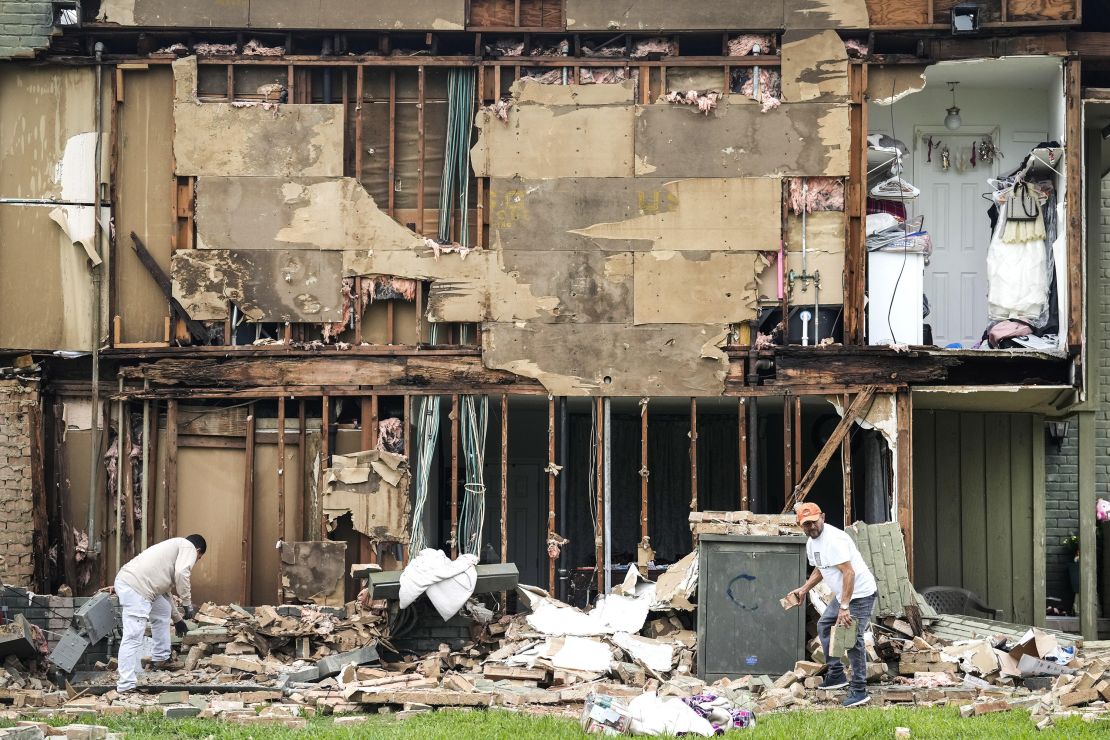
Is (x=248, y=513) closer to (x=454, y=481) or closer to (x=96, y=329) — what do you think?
(x=454, y=481)

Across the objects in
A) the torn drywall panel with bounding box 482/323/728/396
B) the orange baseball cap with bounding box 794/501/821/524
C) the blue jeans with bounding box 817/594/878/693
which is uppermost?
the torn drywall panel with bounding box 482/323/728/396

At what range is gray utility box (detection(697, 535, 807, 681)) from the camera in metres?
12.5

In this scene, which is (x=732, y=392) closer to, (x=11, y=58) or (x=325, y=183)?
(x=325, y=183)

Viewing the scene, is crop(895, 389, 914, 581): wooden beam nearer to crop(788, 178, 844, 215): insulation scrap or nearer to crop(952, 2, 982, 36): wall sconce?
crop(788, 178, 844, 215): insulation scrap

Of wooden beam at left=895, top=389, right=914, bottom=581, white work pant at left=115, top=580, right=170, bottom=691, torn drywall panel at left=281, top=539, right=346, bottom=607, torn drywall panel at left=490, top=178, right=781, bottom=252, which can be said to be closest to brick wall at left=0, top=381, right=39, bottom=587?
white work pant at left=115, top=580, right=170, bottom=691

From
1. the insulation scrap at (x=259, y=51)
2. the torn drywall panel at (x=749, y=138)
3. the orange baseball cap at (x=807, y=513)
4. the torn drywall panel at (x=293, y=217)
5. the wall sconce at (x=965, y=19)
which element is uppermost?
the wall sconce at (x=965, y=19)

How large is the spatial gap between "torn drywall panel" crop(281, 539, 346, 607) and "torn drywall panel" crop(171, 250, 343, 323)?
8.80ft

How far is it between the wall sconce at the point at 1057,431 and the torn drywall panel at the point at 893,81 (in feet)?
18.5

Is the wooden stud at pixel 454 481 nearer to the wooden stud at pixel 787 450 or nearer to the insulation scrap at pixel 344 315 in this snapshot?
the insulation scrap at pixel 344 315

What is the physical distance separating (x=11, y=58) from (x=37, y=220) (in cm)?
194

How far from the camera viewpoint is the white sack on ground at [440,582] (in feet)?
44.0

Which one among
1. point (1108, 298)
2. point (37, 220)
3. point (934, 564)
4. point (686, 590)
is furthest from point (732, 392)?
point (37, 220)

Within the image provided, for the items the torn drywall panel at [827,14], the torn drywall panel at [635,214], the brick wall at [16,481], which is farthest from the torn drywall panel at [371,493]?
the torn drywall panel at [827,14]

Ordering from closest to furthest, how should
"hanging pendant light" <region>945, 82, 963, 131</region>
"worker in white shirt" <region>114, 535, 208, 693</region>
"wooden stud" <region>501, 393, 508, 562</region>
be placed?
"worker in white shirt" <region>114, 535, 208, 693</region>, "wooden stud" <region>501, 393, 508, 562</region>, "hanging pendant light" <region>945, 82, 963, 131</region>
